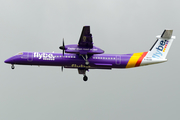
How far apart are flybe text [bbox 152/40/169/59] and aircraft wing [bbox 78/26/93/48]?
7386 millimetres

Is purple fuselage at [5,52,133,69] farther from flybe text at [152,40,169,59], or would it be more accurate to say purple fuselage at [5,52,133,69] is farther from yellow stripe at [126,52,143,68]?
flybe text at [152,40,169,59]

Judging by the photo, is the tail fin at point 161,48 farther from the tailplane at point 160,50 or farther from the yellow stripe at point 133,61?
the yellow stripe at point 133,61

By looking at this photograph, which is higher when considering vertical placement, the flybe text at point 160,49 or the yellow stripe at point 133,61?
the flybe text at point 160,49

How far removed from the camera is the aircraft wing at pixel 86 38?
32.7 metres

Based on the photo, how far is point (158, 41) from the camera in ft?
121

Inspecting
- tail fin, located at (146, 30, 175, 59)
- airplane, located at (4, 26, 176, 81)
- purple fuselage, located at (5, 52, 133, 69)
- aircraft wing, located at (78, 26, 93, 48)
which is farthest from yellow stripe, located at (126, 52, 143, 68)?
aircraft wing, located at (78, 26, 93, 48)

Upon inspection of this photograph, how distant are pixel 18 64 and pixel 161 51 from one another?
15.6m

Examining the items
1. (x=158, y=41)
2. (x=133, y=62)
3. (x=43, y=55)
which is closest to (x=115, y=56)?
(x=133, y=62)

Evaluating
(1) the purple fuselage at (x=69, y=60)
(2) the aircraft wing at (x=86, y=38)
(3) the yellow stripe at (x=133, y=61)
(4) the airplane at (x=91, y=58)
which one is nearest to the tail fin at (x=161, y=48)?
(4) the airplane at (x=91, y=58)

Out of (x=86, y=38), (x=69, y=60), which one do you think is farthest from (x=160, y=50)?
(x=69, y=60)

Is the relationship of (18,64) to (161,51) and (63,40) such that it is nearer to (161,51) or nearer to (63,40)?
(63,40)

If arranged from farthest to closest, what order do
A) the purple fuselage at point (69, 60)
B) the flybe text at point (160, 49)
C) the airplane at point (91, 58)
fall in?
the flybe text at point (160, 49) < the purple fuselage at point (69, 60) < the airplane at point (91, 58)

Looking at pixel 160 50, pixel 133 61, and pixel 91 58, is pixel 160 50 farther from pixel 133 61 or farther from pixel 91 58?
pixel 91 58

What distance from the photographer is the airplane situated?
35.2m
